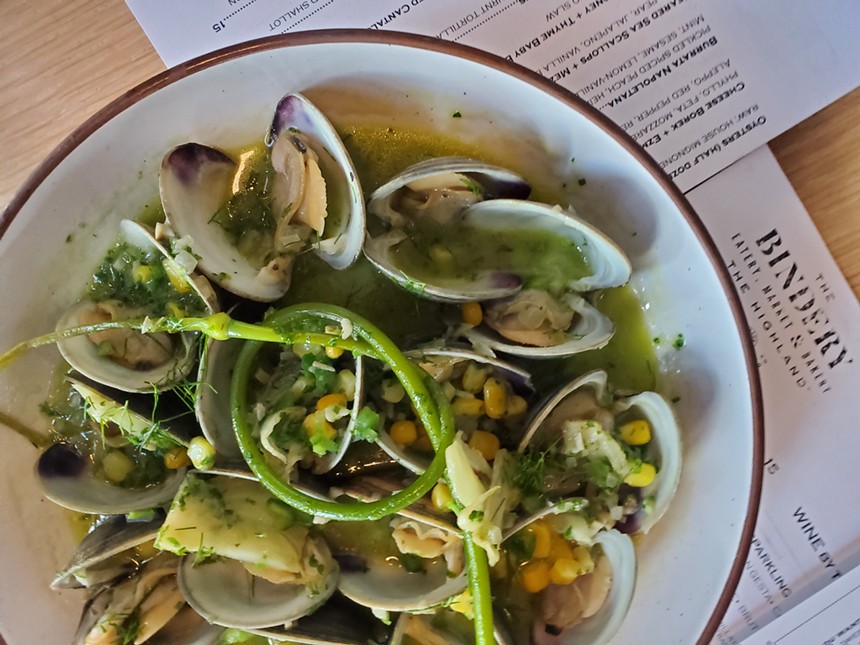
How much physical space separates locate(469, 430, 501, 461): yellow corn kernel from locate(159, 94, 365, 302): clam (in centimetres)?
42

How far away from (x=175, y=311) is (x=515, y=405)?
2.30 ft

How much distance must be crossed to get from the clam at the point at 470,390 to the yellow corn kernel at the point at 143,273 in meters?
0.53

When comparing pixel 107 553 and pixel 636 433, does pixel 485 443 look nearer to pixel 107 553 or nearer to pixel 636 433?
pixel 636 433

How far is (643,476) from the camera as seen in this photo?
121cm

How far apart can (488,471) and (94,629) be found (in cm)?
83

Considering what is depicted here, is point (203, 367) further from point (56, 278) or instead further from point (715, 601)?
point (715, 601)

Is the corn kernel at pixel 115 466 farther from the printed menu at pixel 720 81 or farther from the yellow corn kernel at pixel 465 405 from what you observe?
the printed menu at pixel 720 81

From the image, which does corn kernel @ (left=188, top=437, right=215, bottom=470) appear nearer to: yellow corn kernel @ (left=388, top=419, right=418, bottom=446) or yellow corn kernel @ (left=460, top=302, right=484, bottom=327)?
yellow corn kernel @ (left=388, top=419, right=418, bottom=446)

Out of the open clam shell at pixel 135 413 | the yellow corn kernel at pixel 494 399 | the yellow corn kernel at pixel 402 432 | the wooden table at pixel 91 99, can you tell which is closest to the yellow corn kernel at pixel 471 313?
the yellow corn kernel at pixel 494 399

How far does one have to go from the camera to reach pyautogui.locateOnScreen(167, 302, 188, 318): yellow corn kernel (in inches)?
47.4

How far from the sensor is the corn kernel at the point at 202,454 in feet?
3.77

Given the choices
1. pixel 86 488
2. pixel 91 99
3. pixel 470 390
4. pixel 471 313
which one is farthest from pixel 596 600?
pixel 91 99

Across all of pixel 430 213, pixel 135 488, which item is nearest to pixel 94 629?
pixel 135 488

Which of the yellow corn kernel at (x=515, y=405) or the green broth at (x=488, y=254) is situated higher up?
the green broth at (x=488, y=254)
